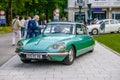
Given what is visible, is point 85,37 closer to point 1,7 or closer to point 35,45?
point 35,45

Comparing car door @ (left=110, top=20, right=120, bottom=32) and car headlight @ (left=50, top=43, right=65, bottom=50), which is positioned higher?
car headlight @ (left=50, top=43, right=65, bottom=50)

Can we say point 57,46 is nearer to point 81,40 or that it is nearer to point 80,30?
point 81,40

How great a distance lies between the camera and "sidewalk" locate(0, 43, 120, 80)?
8.96m

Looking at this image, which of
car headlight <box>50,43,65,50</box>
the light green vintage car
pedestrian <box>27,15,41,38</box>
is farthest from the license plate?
pedestrian <box>27,15,41,38</box>

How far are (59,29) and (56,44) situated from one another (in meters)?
1.93

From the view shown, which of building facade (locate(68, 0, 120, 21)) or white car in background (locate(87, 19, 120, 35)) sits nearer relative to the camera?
white car in background (locate(87, 19, 120, 35))

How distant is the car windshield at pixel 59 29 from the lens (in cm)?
1248

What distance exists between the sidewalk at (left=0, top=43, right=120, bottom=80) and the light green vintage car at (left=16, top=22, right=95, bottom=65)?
1.02 ft

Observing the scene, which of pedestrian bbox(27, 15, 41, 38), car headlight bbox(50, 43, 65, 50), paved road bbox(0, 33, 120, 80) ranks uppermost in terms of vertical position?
pedestrian bbox(27, 15, 41, 38)

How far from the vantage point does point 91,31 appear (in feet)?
108

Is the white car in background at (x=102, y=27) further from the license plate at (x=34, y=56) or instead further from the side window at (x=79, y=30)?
the license plate at (x=34, y=56)

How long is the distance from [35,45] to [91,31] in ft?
73.0

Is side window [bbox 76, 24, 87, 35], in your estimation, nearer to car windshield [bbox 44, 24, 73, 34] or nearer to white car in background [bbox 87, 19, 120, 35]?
car windshield [bbox 44, 24, 73, 34]

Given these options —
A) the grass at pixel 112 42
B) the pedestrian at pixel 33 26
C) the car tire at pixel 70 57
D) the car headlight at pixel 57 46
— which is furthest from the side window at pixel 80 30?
the pedestrian at pixel 33 26
